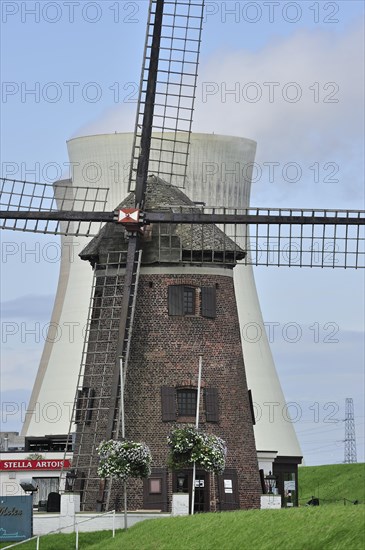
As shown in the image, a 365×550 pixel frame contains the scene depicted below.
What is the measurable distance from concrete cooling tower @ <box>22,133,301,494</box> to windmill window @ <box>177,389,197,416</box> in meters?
24.5

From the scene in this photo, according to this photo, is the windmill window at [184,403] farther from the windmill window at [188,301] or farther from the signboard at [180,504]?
the signboard at [180,504]

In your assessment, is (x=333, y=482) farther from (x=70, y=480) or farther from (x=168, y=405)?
(x=168, y=405)

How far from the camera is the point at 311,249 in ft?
209

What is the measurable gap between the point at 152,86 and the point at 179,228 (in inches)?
197

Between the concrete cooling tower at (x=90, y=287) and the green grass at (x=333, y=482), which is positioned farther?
the green grass at (x=333, y=482)

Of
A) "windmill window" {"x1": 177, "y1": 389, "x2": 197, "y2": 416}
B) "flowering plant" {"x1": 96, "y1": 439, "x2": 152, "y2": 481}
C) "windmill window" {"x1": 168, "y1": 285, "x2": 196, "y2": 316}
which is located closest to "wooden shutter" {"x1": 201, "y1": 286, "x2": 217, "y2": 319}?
"windmill window" {"x1": 168, "y1": 285, "x2": 196, "y2": 316}

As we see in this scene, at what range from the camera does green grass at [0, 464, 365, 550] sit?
41.9 metres

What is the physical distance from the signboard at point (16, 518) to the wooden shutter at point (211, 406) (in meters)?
7.66

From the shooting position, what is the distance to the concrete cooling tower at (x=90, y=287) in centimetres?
8806

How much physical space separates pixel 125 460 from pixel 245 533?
443 inches

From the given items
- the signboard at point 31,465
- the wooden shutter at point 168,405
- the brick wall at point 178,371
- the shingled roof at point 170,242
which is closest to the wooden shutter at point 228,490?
the brick wall at point 178,371

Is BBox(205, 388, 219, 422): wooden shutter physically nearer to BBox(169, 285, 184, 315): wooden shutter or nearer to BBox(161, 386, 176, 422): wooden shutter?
BBox(161, 386, 176, 422): wooden shutter

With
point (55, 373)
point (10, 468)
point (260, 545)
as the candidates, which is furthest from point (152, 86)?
point (55, 373)

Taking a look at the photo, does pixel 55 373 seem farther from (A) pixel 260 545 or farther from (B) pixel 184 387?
(A) pixel 260 545
